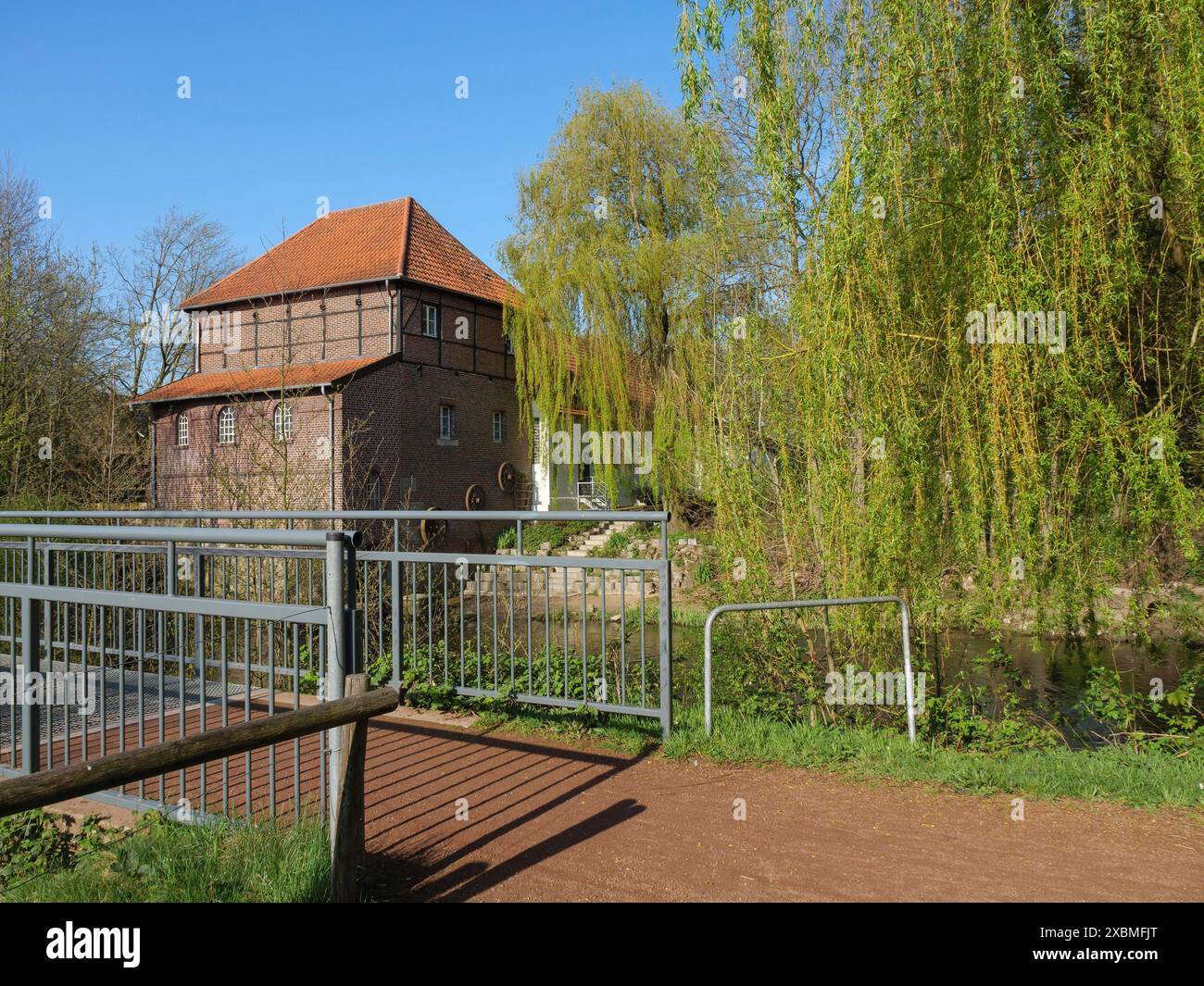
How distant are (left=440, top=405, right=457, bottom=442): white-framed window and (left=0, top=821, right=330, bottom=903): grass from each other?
Result: 26.2 m

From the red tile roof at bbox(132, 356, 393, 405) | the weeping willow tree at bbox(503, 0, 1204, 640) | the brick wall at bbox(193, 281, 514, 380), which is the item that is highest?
the brick wall at bbox(193, 281, 514, 380)

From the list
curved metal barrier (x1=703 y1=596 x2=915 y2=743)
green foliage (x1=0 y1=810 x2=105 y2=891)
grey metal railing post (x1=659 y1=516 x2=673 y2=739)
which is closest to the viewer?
green foliage (x1=0 y1=810 x2=105 y2=891)

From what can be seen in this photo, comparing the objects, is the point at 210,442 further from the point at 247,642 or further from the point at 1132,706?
the point at 1132,706

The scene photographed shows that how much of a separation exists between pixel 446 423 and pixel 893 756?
1009 inches

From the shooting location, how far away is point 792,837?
13.8 ft

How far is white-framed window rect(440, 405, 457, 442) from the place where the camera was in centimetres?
2942

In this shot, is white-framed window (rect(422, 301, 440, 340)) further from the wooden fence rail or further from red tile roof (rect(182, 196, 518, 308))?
the wooden fence rail

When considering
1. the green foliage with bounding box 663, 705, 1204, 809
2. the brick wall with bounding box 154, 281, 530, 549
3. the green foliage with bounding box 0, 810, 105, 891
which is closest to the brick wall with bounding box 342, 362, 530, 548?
the brick wall with bounding box 154, 281, 530, 549

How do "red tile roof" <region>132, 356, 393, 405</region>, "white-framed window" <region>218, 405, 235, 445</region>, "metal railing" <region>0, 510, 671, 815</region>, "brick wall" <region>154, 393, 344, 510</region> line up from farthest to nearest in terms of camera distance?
"white-framed window" <region>218, 405, 235, 445</region> → "red tile roof" <region>132, 356, 393, 405</region> → "brick wall" <region>154, 393, 344, 510</region> → "metal railing" <region>0, 510, 671, 815</region>

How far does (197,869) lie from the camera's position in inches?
133

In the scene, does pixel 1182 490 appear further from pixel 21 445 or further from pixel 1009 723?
pixel 21 445

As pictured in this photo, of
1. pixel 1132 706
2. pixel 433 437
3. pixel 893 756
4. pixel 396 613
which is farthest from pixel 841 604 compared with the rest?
pixel 433 437
